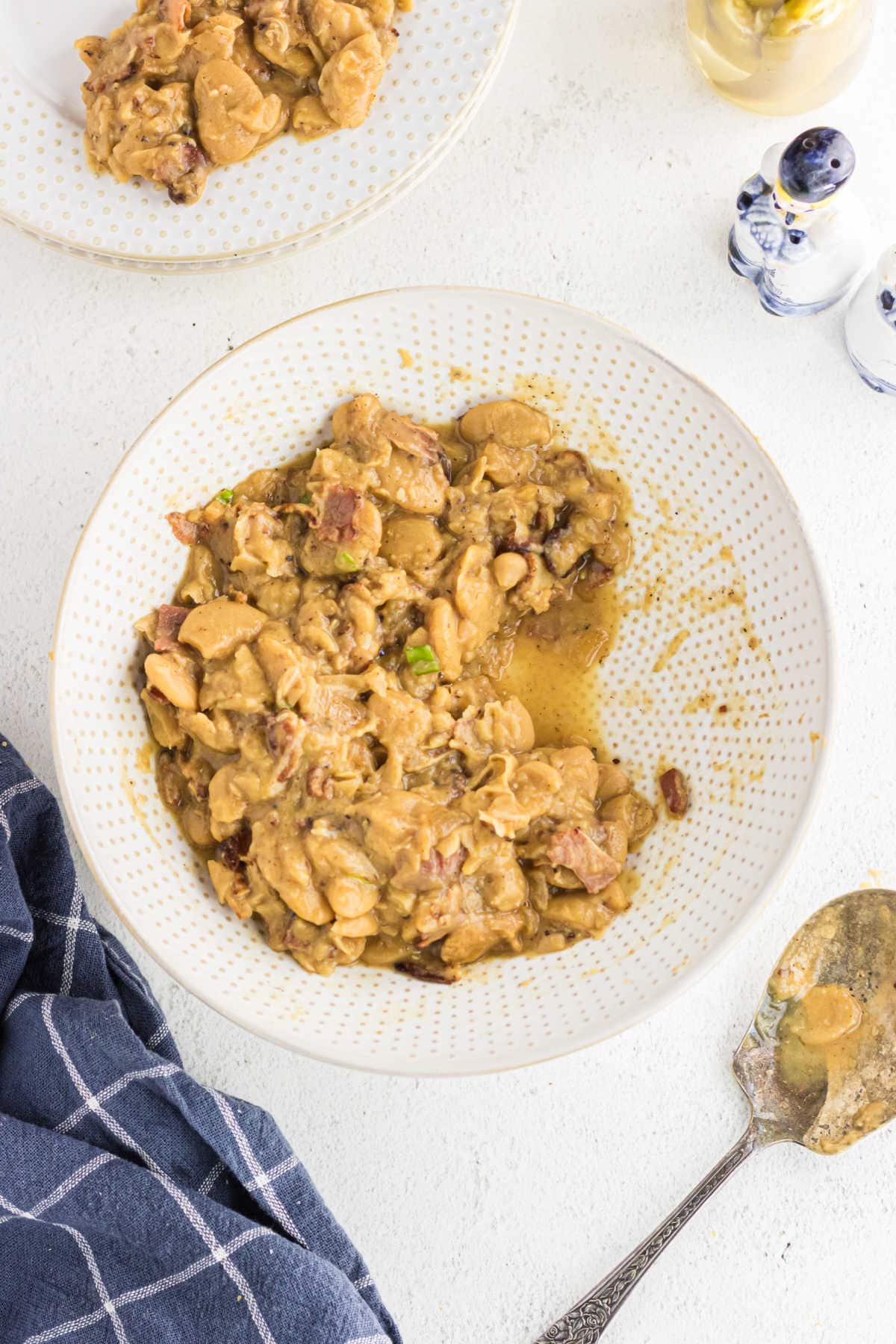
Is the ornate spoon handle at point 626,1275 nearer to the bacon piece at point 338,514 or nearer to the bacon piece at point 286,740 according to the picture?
the bacon piece at point 286,740

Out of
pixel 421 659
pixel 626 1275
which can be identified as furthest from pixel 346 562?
pixel 626 1275

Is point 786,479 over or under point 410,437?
over

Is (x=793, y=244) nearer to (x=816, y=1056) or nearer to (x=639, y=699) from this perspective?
(x=639, y=699)

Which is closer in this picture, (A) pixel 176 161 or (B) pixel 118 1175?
(B) pixel 118 1175

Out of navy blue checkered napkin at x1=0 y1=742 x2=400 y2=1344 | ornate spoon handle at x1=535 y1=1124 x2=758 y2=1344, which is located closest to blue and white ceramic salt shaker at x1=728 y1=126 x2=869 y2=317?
ornate spoon handle at x1=535 y1=1124 x2=758 y2=1344

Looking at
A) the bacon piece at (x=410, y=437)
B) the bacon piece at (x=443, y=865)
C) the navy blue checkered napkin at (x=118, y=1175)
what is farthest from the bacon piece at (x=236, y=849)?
the bacon piece at (x=410, y=437)

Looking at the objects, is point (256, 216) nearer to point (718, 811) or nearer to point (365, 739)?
point (365, 739)
